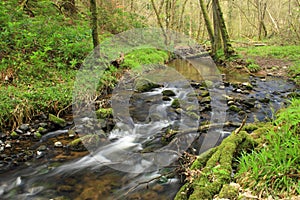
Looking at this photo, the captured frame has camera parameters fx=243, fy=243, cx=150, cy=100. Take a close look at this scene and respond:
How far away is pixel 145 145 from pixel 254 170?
2921 mm

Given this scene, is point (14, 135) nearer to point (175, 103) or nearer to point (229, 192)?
point (175, 103)

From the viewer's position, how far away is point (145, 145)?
5148 millimetres

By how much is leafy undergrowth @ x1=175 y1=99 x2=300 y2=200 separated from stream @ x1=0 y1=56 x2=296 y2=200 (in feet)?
2.40

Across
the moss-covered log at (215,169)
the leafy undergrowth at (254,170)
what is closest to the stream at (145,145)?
the moss-covered log at (215,169)

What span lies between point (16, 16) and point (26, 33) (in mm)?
1568

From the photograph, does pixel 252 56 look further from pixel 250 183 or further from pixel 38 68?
pixel 250 183

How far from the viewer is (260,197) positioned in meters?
2.23

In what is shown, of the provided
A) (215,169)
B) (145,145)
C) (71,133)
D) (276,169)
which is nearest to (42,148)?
(71,133)

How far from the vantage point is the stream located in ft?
12.1

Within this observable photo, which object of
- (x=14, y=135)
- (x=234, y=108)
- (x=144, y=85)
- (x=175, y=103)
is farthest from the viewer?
(x=144, y=85)

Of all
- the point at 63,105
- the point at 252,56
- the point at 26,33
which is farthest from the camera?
the point at 252,56

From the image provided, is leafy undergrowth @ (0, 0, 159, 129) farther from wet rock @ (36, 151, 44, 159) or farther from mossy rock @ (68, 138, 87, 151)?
mossy rock @ (68, 138, 87, 151)

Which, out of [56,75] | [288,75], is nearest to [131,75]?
[56,75]

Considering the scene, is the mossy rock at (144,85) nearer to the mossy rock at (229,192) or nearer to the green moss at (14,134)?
the green moss at (14,134)
